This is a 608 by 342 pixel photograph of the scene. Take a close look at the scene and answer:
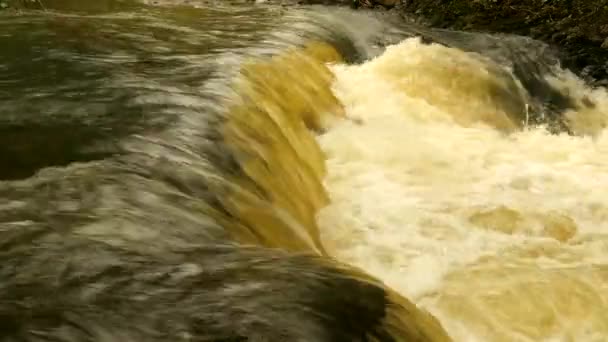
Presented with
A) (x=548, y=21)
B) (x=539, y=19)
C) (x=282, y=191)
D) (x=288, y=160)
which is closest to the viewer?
(x=282, y=191)

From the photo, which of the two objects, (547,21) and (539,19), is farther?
(539,19)

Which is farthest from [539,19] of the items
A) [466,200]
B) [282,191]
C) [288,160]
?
[282,191]

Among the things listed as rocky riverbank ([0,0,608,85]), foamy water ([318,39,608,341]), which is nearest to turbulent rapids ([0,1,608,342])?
foamy water ([318,39,608,341])

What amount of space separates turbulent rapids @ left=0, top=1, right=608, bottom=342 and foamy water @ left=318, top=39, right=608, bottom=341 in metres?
0.02

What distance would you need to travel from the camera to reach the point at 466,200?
227 inches

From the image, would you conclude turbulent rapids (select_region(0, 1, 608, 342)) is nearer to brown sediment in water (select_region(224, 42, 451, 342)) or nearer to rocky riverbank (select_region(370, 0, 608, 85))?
brown sediment in water (select_region(224, 42, 451, 342))

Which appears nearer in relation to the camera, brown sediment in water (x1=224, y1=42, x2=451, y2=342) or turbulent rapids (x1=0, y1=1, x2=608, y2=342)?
turbulent rapids (x1=0, y1=1, x2=608, y2=342)

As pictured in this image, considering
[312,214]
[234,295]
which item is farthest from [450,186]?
[234,295]

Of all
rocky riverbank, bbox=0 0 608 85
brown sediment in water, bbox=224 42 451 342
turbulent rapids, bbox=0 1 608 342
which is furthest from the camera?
rocky riverbank, bbox=0 0 608 85

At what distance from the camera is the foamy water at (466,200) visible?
4.09 metres

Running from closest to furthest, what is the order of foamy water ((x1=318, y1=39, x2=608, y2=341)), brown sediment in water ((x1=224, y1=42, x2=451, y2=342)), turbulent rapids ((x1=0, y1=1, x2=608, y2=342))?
1. turbulent rapids ((x1=0, y1=1, x2=608, y2=342))
2. brown sediment in water ((x1=224, y1=42, x2=451, y2=342))
3. foamy water ((x1=318, y1=39, x2=608, y2=341))

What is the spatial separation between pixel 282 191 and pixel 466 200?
5.39 ft

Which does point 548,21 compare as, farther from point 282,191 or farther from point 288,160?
point 282,191

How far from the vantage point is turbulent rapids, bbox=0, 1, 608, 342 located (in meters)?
2.80
